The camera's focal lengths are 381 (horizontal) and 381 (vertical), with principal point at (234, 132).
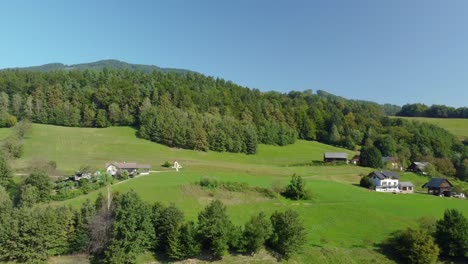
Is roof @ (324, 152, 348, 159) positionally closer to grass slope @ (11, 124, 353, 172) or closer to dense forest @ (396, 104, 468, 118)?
grass slope @ (11, 124, 353, 172)

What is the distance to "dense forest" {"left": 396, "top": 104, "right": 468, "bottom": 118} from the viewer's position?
183 metres

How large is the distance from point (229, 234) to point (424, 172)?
231 feet

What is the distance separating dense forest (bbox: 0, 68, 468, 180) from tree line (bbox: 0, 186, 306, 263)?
60570 mm

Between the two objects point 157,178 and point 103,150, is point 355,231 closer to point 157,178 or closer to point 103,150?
point 157,178

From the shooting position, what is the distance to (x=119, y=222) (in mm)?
38938

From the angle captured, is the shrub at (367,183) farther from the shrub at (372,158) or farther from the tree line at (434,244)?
the tree line at (434,244)

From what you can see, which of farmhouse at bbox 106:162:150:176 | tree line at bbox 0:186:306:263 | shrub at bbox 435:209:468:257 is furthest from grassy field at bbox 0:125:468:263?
shrub at bbox 435:209:468:257

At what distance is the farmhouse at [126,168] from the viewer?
69062mm

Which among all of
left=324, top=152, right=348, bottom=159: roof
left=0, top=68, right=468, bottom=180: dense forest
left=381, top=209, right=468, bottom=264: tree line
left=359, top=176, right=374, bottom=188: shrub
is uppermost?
left=0, top=68, right=468, bottom=180: dense forest

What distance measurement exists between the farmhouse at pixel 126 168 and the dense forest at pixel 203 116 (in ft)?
95.2

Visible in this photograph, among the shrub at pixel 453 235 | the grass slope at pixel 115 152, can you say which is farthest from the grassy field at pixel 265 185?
the shrub at pixel 453 235

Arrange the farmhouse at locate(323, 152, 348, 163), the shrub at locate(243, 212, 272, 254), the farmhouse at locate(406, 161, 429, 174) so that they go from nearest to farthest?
the shrub at locate(243, 212, 272, 254) < the farmhouse at locate(406, 161, 429, 174) < the farmhouse at locate(323, 152, 348, 163)

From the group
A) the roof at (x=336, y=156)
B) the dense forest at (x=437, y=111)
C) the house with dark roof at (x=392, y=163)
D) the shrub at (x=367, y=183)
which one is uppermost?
the dense forest at (x=437, y=111)

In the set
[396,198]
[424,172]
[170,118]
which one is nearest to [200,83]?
[170,118]
